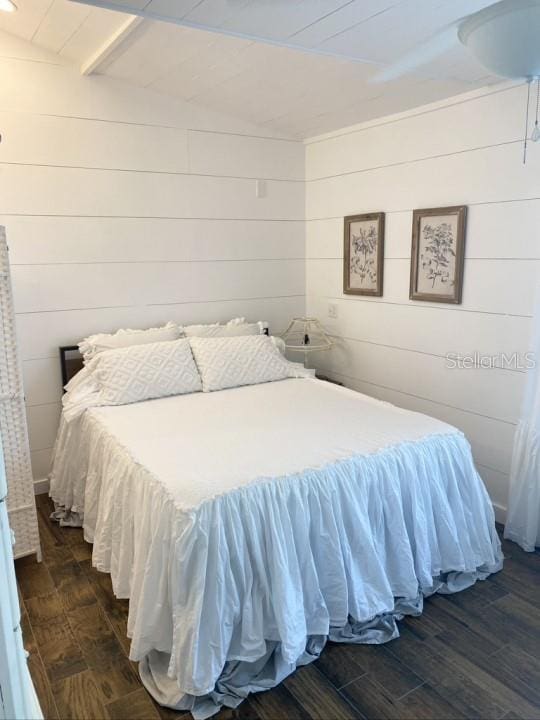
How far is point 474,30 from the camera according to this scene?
1542mm

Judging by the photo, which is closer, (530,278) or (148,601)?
(148,601)

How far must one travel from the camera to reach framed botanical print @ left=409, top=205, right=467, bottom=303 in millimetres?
3014

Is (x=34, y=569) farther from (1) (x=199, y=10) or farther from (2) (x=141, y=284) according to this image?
(1) (x=199, y=10)

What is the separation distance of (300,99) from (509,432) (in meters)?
2.22

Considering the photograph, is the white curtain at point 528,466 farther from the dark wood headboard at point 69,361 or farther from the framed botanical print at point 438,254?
the dark wood headboard at point 69,361

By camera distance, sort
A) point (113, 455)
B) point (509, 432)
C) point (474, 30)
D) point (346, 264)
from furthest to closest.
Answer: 1. point (346, 264)
2. point (509, 432)
3. point (113, 455)
4. point (474, 30)

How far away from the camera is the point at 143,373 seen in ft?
10.2

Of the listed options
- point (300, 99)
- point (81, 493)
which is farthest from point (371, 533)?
point (300, 99)

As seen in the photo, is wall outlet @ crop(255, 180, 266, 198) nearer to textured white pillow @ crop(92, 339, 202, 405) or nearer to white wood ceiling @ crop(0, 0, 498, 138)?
white wood ceiling @ crop(0, 0, 498, 138)

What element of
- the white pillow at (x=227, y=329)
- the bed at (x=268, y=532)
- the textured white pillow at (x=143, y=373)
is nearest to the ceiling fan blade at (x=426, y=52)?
the bed at (x=268, y=532)

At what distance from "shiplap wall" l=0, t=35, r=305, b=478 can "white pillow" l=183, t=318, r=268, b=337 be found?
0.16 m

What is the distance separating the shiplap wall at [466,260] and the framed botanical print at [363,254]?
6 centimetres

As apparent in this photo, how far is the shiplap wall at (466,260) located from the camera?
109 inches

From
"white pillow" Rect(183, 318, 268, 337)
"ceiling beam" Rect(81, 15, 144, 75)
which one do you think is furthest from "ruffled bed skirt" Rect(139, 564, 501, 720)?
"ceiling beam" Rect(81, 15, 144, 75)
